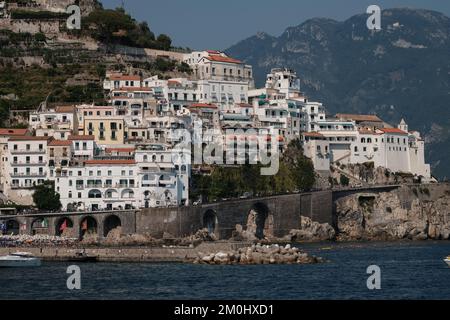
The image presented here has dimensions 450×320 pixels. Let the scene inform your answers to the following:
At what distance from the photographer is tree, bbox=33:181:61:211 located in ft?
329

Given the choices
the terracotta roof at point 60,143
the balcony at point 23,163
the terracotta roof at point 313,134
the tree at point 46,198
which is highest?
the terracotta roof at point 313,134

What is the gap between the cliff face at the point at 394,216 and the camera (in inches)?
4476

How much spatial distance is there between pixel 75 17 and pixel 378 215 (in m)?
37.8

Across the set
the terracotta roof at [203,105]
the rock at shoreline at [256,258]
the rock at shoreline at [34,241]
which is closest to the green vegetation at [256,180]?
the terracotta roof at [203,105]

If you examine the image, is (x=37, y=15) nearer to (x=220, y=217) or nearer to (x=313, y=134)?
(x=313, y=134)

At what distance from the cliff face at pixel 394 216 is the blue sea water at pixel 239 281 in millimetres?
27757

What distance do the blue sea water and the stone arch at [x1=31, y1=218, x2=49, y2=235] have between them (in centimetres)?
1751

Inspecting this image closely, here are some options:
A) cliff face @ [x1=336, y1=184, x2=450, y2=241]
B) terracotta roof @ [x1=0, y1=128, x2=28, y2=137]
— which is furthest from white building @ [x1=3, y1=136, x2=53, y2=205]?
cliff face @ [x1=336, y1=184, x2=450, y2=241]

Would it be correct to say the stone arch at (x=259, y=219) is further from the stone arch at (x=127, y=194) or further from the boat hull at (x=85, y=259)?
the boat hull at (x=85, y=259)

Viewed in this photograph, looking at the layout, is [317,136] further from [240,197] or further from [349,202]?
Answer: [240,197]

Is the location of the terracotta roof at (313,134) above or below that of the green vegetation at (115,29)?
below

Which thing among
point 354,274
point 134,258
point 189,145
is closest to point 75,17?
point 189,145

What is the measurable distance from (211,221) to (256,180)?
9333 mm

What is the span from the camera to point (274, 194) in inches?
4237
